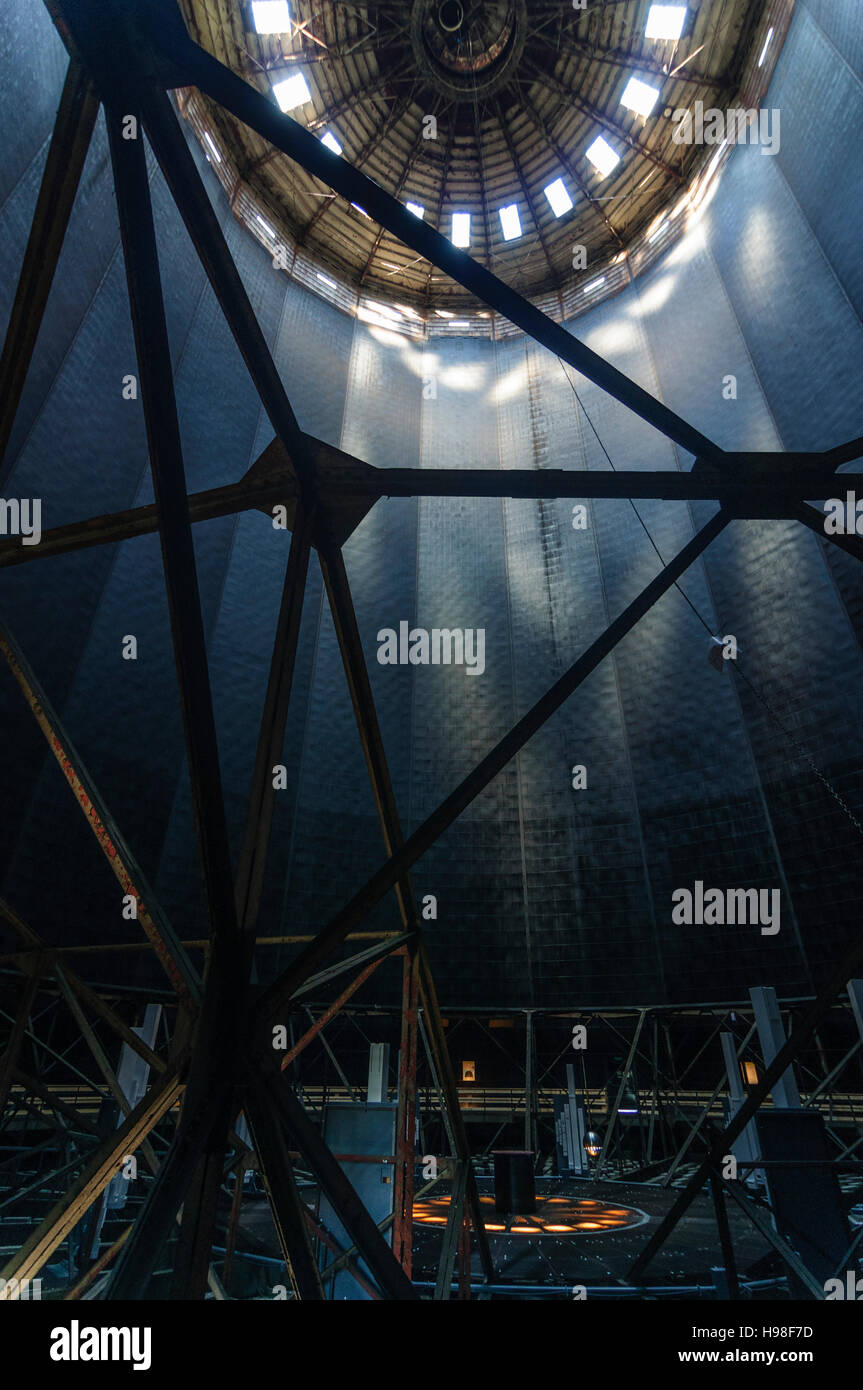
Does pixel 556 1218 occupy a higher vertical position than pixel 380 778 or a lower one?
lower

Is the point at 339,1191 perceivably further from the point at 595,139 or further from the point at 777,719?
the point at 595,139

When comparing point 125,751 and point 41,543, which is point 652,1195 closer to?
point 125,751

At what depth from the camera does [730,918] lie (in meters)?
15.0

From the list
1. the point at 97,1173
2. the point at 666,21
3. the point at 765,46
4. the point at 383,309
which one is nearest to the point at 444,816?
the point at 97,1173

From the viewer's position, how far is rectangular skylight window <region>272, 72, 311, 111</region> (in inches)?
810

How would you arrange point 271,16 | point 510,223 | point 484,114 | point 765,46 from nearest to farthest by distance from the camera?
point 765,46, point 271,16, point 484,114, point 510,223

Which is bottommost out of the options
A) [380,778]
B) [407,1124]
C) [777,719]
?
[407,1124]

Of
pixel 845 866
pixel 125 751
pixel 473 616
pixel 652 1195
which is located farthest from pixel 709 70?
pixel 652 1195

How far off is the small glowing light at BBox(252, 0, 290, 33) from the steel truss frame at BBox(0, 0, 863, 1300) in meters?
22.4

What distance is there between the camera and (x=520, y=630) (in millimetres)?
18734

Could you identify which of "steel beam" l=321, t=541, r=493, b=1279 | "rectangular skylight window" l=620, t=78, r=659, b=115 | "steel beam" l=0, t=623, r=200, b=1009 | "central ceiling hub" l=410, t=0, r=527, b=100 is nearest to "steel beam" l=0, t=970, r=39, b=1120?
"steel beam" l=0, t=623, r=200, b=1009

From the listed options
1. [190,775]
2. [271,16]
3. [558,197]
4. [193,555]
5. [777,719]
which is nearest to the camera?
[193,555]

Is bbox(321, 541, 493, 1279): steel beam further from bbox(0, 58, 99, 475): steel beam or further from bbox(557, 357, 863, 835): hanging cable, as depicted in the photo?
bbox(557, 357, 863, 835): hanging cable

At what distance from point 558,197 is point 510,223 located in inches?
69.4
